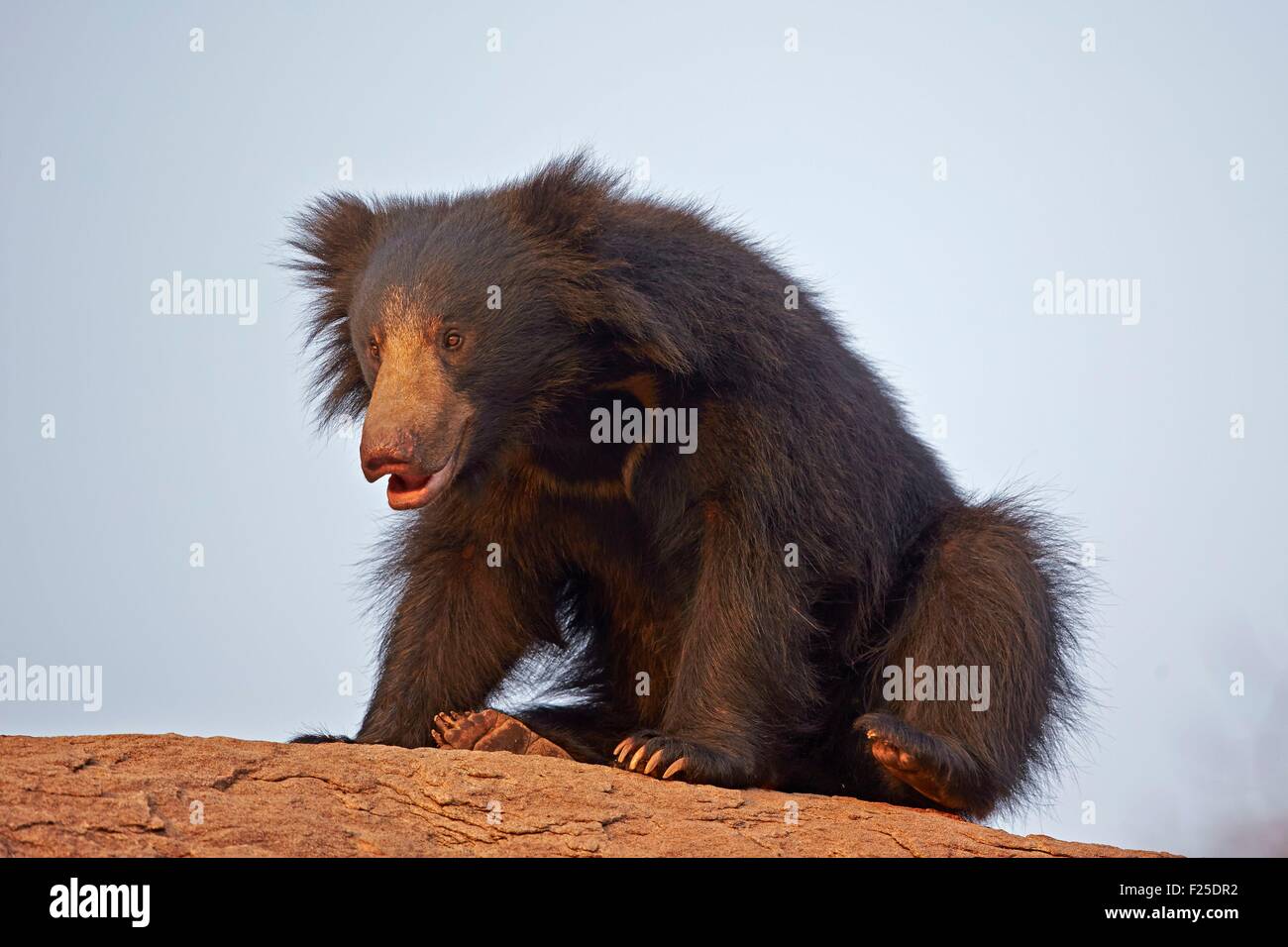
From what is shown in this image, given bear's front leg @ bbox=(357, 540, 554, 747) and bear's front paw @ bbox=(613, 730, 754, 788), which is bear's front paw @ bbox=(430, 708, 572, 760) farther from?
bear's front leg @ bbox=(357, 540, 554, 747)

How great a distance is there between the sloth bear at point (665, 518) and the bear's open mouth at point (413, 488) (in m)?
0.02

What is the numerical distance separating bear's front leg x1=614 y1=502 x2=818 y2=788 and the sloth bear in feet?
0.05

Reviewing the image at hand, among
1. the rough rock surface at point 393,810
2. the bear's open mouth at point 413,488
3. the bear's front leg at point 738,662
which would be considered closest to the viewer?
the rough rock surface at point 393,810

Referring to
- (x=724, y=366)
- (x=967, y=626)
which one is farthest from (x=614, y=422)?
(x=967, y=626)

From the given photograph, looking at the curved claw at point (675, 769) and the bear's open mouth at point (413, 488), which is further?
the curved claw at point (675, 769)

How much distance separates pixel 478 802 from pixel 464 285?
2766 mm

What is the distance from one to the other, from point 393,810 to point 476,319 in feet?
8.85

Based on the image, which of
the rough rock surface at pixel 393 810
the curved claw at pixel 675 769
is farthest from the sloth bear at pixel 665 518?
the rough rock surface at pixel 393 810

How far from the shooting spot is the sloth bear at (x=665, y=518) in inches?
325

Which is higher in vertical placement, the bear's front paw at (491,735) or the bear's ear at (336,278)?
the bear's ear at (336,278)

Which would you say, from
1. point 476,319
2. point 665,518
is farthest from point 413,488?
point 665,518

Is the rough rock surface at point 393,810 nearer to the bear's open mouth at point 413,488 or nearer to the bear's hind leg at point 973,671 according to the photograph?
the bear's hind leg at point 973,671

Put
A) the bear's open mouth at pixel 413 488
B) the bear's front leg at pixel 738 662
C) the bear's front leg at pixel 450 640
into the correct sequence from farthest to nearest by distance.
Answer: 1. the bear's front leg at pixel 450 640
2. the bear's front leg at pixel 738 662
3. the bear's open mouth at pixel 413 488

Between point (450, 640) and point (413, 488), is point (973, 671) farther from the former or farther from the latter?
point (413, 488)
